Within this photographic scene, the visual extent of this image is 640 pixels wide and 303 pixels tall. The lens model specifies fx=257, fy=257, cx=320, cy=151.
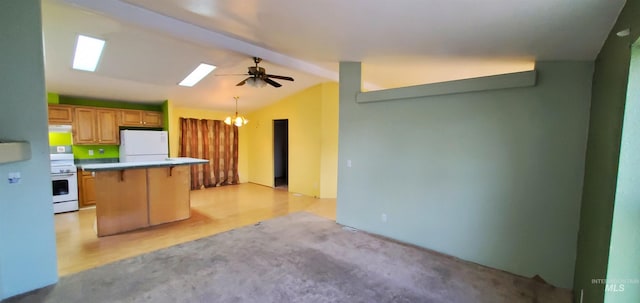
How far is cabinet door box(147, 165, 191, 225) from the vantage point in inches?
169

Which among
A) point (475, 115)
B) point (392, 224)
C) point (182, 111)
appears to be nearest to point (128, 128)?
point (182, 111)

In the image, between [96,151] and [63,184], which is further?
[96,151]

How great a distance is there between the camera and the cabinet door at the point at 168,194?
4.29 metres

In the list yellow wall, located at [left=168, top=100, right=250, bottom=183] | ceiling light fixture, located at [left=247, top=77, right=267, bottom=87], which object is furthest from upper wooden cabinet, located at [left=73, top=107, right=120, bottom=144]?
ceiling light fixture, located at [left=247, top=77, right=267, bottom=87]

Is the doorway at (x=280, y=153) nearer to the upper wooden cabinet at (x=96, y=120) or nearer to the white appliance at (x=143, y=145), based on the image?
the white appliance at (x=143, y=145)

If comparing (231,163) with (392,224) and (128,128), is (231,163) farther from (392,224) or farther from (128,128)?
(392,224)

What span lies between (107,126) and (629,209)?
7.52 metres

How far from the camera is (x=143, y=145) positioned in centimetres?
567

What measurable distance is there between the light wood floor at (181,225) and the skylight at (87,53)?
2554 millimetres

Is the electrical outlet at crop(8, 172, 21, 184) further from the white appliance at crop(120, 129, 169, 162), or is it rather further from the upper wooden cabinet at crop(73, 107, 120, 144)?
the upper wooden cabinet at crop(73, 107, 120, 144)

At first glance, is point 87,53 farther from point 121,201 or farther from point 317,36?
point 317,36

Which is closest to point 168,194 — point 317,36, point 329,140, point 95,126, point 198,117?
point 95,126

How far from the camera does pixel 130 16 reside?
274 centimetres

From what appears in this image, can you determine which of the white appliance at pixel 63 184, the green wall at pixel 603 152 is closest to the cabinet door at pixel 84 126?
the white appliance at pixel 63 184
